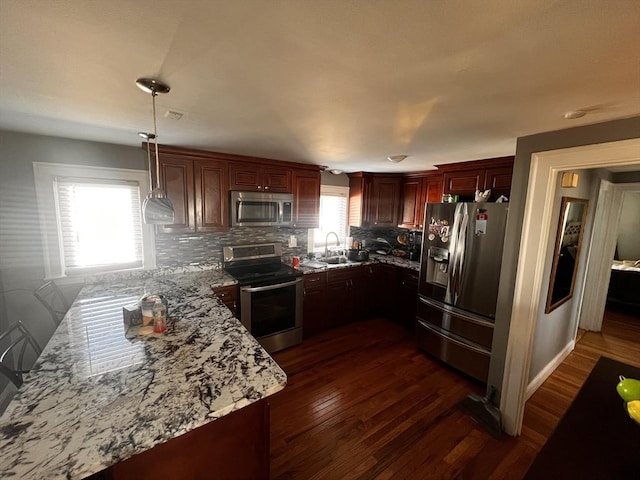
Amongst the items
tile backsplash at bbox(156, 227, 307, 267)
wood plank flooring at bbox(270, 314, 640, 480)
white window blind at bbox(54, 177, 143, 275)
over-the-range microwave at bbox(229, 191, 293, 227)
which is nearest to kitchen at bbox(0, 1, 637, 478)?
white window blind at bbox(54, 177, 143, 275)

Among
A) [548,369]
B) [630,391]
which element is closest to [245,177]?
[630,391]

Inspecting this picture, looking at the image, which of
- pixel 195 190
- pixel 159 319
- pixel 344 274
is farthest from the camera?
pixel 344 274

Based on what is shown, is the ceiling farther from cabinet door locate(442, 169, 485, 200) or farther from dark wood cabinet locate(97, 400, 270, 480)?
dark wood cabinet locate(97, 400, 270, 480)

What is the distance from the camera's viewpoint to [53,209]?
227cm

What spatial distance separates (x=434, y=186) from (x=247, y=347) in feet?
10.6

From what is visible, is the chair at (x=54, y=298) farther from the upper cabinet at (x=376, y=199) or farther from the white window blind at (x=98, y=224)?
the upper cabinet at (x=376, y=199)

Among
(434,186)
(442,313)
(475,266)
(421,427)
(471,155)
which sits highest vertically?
(471,155)

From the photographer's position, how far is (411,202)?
3863mm

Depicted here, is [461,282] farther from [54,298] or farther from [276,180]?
[54,298]

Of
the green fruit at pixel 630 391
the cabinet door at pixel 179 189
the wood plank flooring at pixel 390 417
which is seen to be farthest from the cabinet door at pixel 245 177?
the green fruit at pixel 630 391

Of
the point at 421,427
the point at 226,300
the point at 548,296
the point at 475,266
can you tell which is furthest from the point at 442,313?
the point at 226,300

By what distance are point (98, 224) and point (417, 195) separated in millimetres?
3867

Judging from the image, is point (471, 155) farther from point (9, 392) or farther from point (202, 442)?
point (9, 392)

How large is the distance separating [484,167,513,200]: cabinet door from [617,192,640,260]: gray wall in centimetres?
431
